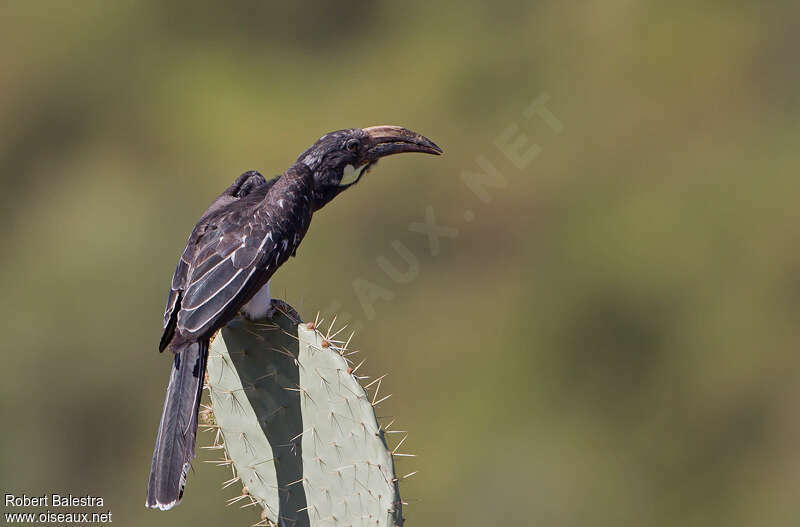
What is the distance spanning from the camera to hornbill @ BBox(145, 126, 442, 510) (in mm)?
2896

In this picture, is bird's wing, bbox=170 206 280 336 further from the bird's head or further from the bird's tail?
the bird's head

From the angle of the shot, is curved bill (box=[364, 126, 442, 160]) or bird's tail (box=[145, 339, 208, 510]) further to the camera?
curved bill (box=[364, 126, 442, 160])

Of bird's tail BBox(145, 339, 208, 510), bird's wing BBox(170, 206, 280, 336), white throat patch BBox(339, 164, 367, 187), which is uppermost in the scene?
white throat patch BBox(339, 164, 367, 187)

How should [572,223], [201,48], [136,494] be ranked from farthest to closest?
[201,48] → [572,223] → [136,494]

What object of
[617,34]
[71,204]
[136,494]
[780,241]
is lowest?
[136,494]

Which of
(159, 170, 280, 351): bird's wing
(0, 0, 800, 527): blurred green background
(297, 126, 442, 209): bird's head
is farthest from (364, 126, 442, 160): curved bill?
(0, 0, 800, 527): blurred green background

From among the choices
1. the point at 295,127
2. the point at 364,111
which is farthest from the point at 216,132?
the point at 364,111

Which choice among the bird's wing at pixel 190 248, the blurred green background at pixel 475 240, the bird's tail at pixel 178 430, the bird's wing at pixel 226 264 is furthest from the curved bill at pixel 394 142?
the blurred green background at pixel 475 240

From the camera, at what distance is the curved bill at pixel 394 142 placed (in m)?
3.68

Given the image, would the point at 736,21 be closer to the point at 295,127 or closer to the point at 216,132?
the point at 295,127

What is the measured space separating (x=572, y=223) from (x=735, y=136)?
6.97ft

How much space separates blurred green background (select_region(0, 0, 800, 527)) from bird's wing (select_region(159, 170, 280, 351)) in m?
3.03

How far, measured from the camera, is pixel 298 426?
2.99 metres

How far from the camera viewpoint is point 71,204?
9.96 m
